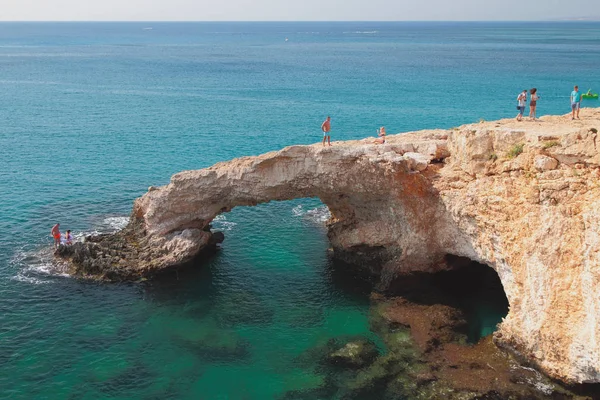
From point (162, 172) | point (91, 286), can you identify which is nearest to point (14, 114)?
point (162, 172)

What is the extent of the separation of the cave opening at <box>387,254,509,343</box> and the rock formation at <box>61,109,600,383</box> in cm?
80

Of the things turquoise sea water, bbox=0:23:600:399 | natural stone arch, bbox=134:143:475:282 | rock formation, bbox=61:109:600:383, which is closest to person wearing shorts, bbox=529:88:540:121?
rock formation, bbox=61:109:600:383

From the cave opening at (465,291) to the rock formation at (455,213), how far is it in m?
0.80

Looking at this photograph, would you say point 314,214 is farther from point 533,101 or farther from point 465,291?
point 533,101

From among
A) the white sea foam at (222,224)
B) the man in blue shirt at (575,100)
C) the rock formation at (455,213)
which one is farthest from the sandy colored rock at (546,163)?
the white sea foam at (222,224)

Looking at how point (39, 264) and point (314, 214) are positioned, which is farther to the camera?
point (314, 214)

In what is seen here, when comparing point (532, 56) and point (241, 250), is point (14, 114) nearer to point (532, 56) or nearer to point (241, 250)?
point (241, 250)

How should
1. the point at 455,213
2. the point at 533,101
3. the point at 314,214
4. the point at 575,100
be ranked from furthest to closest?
the point at 314,214 < the point at 533,101 < the point at 575,100 < the point at 455,213

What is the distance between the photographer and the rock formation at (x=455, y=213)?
2262 cm

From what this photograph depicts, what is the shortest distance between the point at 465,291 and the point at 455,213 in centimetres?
599

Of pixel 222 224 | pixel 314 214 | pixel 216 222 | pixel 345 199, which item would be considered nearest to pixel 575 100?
pixel 345 199

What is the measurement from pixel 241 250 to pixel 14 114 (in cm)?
5199

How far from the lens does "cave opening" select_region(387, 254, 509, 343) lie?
29219 millimetres

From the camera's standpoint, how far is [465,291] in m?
31.6
